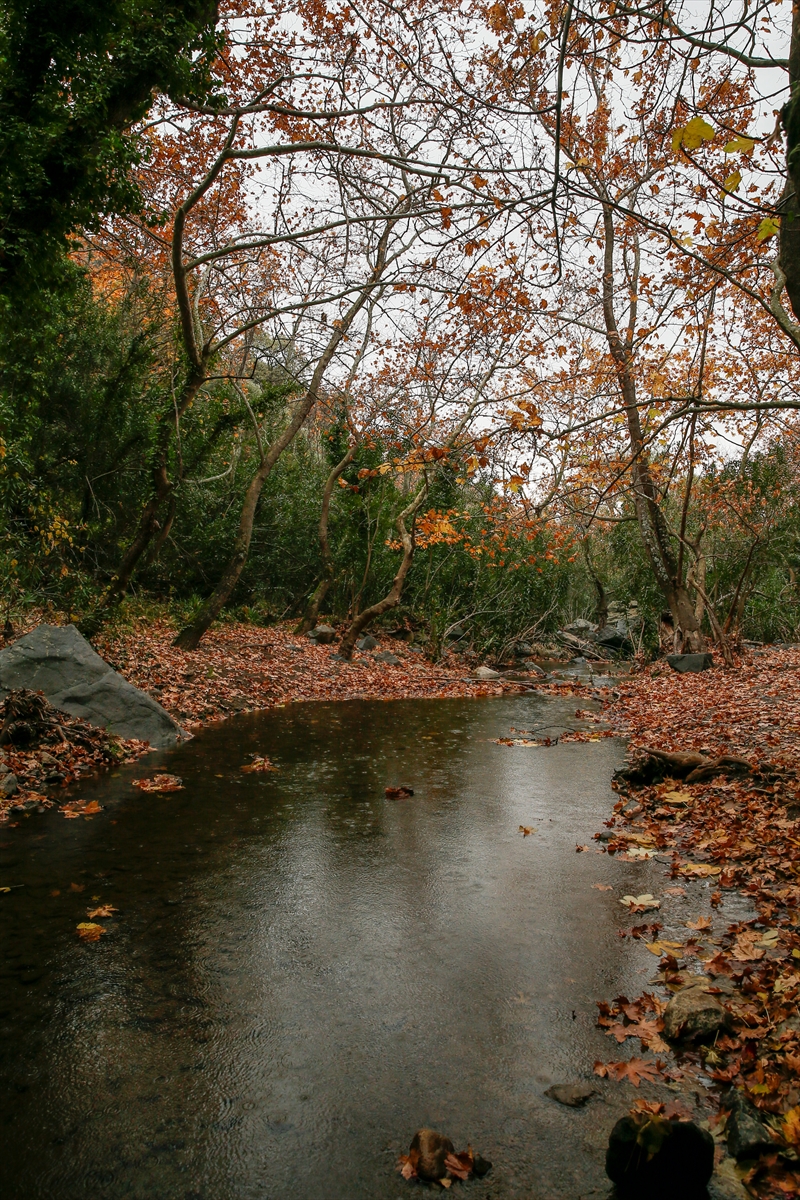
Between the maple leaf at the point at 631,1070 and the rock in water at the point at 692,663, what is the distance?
11.2 metres

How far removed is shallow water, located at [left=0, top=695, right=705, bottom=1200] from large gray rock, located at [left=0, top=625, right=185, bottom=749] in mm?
1522

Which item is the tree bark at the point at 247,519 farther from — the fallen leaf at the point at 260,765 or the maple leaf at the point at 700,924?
the maple leaf at the point at 700,924

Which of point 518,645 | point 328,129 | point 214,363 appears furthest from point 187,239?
point 518,645

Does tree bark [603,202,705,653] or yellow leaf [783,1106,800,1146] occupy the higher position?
tree bark [603,202,705,653]

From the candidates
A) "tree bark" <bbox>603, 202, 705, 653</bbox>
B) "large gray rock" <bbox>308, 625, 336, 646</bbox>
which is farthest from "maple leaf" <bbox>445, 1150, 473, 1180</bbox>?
"large gray rock" <bbox>308, 625, 336, 646</bbox>

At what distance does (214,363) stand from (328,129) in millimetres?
3696

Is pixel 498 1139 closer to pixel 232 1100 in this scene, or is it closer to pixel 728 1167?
pixel 728 1167

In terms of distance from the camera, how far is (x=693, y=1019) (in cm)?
270

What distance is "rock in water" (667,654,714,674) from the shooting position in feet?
42.2

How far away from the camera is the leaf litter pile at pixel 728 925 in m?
2.32

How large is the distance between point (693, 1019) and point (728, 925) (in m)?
1.06

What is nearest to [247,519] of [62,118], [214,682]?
[214,682]

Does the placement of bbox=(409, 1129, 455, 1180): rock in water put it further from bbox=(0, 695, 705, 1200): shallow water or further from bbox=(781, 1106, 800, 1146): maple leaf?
bbox=(781, 1106, 800, 1146): maple leaf

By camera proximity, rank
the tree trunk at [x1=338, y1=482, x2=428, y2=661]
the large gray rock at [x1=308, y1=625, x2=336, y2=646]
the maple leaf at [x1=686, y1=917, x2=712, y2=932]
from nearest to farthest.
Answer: the maple leaf at [x1=686, y1=917, x2=712, y2=932], the tree trunk at [x1=338, y1=482, x2=428, y2=661], the large gray rock at [x1=308, y1=625, x2=336, y2=646]
